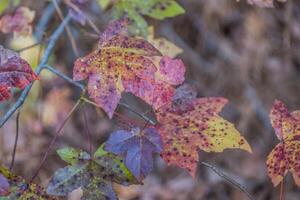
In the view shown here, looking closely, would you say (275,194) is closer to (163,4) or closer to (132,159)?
(163,4)

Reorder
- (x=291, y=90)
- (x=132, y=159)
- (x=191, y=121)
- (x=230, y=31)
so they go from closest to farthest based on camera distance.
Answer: (x=132, y=159) → (x=191, y=121) → (x=291, y=90) → (x=230, y=31)

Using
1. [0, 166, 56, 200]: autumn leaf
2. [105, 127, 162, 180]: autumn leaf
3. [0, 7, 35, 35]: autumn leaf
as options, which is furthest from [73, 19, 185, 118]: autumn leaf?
[0, 7, 35, 35]: autumn leaf

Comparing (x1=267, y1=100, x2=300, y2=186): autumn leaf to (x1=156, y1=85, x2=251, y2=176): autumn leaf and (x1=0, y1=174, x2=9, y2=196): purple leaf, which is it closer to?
(x1=156, y1=85, x2=251, y2=176): autumn leaf

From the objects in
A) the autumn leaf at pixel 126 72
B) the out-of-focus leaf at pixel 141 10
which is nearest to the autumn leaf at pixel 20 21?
the out-of-focus leaf at pixel 141 10

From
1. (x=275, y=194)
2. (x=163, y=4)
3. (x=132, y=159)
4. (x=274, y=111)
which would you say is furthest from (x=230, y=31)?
(x=132, y=159)

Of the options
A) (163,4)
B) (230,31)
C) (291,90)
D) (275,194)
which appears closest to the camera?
(163,4)

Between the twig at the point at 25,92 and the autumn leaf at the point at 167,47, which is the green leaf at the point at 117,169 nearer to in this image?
the twig at the point at 25,92

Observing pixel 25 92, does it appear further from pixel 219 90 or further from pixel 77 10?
pixel 219 90
